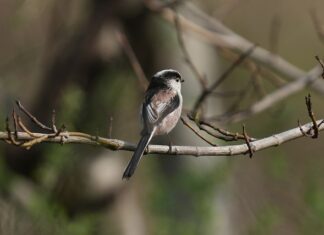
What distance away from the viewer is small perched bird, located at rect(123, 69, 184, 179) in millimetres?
5555

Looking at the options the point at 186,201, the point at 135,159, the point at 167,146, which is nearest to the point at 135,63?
the point at 186,201

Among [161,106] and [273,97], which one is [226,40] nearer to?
[273,97]

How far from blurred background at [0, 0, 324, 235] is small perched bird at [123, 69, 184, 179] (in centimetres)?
171

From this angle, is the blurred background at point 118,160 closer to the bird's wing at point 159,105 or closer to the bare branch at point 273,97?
the bare branch at point 273,97

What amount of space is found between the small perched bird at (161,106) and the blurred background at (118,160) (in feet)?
5.61

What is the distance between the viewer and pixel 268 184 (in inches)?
361

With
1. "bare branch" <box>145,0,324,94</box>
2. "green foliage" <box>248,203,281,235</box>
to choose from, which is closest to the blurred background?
"green foliage" <box>248,203,281,235</box>

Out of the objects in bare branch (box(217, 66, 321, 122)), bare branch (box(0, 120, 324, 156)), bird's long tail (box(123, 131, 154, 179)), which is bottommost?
bare branch (box(217, 66, 321, 122))

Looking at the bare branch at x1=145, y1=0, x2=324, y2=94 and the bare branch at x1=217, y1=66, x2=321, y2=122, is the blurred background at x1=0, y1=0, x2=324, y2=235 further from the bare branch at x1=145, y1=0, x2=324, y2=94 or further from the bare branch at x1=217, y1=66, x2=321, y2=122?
the bare branch at x1=217, y1=66, x2=321, y2=122

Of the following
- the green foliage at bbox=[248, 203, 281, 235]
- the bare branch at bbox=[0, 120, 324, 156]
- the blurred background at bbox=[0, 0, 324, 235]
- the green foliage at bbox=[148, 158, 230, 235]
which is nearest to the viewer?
the bare branch at bbox=[0, 120, 324, 156]

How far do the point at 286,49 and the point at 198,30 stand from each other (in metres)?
7.73

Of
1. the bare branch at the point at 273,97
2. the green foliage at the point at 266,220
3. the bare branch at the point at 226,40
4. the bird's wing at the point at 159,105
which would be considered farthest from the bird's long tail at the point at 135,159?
the bare branch at the point at 226,40

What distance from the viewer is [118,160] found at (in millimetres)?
9680

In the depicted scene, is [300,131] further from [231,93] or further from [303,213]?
[303,213]
